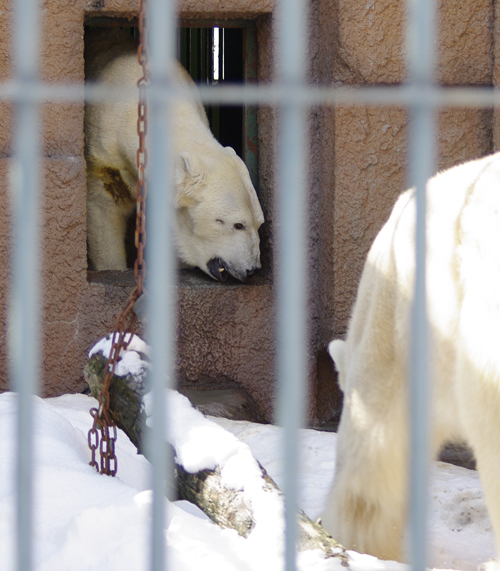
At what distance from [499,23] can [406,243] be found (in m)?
2.27

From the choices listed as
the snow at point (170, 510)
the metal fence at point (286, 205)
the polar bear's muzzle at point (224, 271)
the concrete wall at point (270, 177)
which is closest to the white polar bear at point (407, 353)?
the snow at point (170, 510)

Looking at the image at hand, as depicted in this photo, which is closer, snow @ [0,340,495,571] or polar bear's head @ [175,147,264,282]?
snow @ [0,340,495,571]

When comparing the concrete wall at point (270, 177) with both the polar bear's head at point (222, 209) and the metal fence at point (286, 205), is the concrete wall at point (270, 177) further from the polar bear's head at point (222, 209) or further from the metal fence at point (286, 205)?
the metal fence at point (286, 205)

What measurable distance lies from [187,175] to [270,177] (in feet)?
1.52

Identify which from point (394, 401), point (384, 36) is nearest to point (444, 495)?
point (394, 401)

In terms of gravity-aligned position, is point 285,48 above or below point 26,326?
above

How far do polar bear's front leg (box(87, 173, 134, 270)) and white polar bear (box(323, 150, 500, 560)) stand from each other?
2.25 metres

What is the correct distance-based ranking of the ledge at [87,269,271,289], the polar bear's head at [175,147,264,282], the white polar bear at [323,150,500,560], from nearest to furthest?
the white polar bear at [323,150,500,560]
the ledge at [87,269,271,289]
the polar bear's head at [175,147,264,282]

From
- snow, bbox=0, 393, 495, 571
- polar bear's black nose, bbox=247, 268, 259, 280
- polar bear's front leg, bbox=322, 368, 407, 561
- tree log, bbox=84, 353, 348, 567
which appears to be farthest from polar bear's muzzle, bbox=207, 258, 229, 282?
polar bear's front leg, bbox=322, 368, 407, 561

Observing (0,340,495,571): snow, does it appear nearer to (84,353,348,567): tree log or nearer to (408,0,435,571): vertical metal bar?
(84,353,348,567): tree log

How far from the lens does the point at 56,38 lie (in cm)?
360

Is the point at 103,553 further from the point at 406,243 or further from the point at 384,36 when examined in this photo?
the point at 384,36

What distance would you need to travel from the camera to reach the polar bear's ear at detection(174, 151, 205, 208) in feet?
13.1

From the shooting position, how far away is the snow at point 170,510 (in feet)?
5.11
